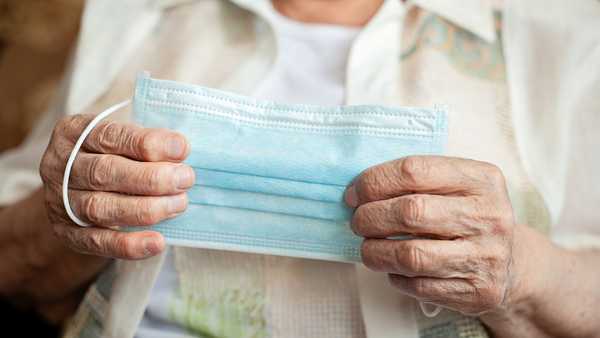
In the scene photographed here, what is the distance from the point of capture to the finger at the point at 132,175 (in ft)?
2.42

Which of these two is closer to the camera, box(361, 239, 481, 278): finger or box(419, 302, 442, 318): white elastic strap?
box(361, 239, 481, 278): finger

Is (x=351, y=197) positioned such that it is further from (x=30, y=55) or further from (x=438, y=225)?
(x=30, y=55)

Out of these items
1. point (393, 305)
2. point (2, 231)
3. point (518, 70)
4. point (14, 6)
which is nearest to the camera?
point (393, 305)

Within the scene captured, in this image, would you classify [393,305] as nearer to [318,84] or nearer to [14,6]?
→ [318,84]

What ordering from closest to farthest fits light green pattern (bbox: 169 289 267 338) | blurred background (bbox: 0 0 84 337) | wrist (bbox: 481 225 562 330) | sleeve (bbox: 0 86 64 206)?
wrist (bbox: 481 225 562 330) < light green pattern (bbox: 169 289 267 338) < sleeve (bbox: 0 86 64 206) < blurred background (bbox: 0 0 84 337)

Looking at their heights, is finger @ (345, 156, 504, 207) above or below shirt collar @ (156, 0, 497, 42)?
below

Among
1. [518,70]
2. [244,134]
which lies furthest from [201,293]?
[518,70]

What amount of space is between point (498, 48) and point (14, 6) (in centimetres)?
115

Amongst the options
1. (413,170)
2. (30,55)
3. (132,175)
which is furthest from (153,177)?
(30,55)

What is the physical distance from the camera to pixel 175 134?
75 centimetres

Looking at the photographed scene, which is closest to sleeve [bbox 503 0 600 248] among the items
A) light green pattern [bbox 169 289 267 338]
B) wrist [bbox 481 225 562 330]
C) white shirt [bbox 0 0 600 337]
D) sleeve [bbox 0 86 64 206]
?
white shirt [bbox 0 0 600 337]

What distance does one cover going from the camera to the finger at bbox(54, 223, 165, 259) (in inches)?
29.8

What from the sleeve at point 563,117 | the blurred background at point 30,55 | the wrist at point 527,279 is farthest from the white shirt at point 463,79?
the blurred background at point 30,55

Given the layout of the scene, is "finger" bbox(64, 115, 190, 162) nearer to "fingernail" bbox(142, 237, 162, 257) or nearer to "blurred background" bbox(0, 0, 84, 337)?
"fingernail" bbox(142, 237, 162, 257)
